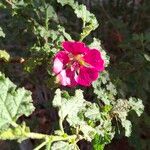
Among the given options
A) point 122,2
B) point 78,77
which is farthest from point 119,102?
point 122,2

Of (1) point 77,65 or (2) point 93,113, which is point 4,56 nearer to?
(1) point 77,65

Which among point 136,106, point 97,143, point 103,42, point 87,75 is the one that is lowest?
point 97,143

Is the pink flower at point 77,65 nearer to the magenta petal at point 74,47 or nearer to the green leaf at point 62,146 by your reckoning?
the magenta petal at point 74,47

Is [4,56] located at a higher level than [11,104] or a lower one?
higher

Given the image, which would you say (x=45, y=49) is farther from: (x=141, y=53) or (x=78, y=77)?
(x=141, y=53)

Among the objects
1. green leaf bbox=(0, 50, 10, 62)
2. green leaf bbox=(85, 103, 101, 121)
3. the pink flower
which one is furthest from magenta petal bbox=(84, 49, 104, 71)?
green leaf bbox=(0, 50, 10, 62)


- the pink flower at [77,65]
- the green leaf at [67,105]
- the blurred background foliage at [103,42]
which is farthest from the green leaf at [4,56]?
the green leaf at [67,105]

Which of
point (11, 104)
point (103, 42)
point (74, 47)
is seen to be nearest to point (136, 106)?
point (74, 47)
